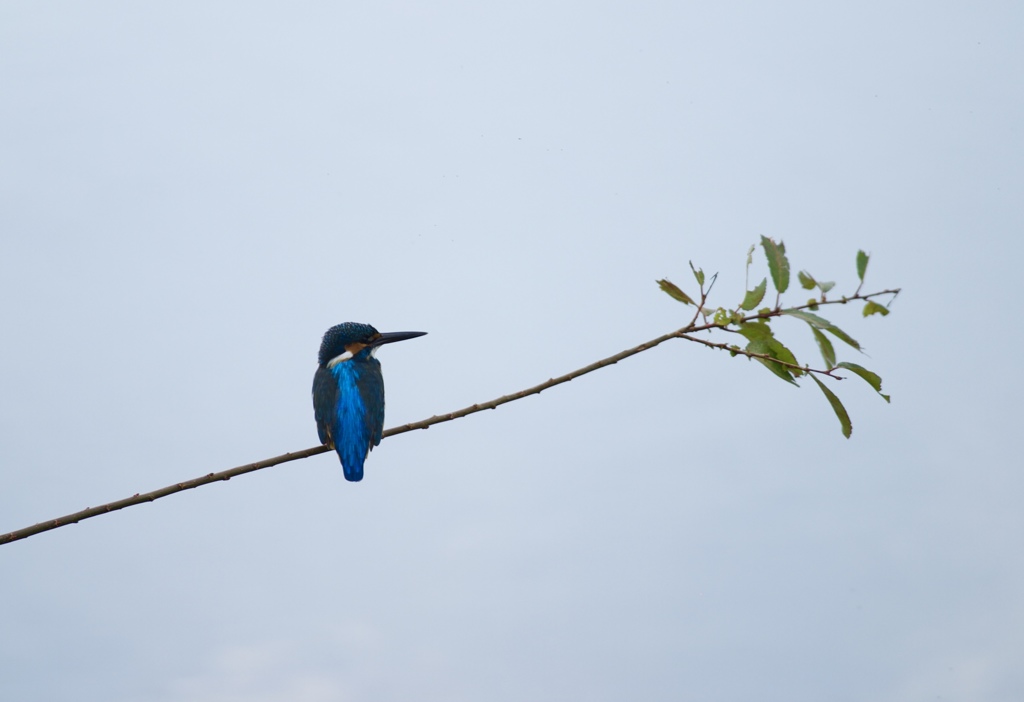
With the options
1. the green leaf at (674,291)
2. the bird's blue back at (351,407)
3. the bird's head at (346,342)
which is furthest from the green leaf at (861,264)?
the bird's head at (346,342)

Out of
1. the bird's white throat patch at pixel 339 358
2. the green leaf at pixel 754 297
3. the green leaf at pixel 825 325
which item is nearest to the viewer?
the green leaf at pixel 825 325

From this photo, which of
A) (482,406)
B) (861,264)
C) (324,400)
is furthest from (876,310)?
(324,400)

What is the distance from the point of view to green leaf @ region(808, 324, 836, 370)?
243 centimetres

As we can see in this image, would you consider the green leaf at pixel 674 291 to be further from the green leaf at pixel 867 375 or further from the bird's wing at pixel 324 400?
the bird's wing at pixel 324 400

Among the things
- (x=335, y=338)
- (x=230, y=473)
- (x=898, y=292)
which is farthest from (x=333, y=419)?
(x=898, y=292)

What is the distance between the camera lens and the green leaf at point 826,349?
7.97ft

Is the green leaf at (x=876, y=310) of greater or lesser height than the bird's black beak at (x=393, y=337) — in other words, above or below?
below

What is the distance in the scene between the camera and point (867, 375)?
2.52 m

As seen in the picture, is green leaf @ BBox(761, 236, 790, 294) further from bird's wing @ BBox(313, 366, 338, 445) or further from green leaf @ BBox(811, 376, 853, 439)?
bird's wing @ BBox(313, 366, 338, 445)

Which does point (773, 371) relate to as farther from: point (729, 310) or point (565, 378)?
point (565, 378)

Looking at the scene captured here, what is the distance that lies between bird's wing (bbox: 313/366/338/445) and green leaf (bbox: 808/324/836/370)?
2.64 meters

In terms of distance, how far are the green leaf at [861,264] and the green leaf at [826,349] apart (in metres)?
0.25

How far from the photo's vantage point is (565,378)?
245 cm

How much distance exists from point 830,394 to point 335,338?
3084mm
